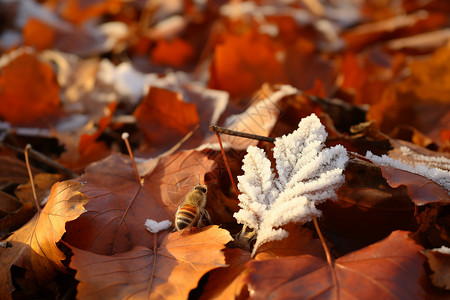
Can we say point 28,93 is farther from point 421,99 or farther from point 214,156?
point 421,99

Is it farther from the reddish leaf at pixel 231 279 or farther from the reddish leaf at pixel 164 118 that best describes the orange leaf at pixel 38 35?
the reddish leaf at pixel 231 279

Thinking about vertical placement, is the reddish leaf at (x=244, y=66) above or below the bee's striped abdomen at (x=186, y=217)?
above

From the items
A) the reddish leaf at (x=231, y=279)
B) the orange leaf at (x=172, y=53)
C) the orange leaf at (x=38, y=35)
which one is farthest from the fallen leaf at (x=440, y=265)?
the orange leaf at (x=38, y=35)

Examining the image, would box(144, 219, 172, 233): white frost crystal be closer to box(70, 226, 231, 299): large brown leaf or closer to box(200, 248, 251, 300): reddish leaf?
box(70, 226, 231, 299): large brown leaf

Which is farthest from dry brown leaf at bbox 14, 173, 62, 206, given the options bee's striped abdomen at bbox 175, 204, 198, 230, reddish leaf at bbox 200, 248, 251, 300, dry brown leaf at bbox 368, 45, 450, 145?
dry brown leaf at bbox 368, 45, 450, 145

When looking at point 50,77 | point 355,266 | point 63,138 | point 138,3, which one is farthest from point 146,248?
point 138,3

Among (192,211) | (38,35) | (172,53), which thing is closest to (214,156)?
(192,211)
